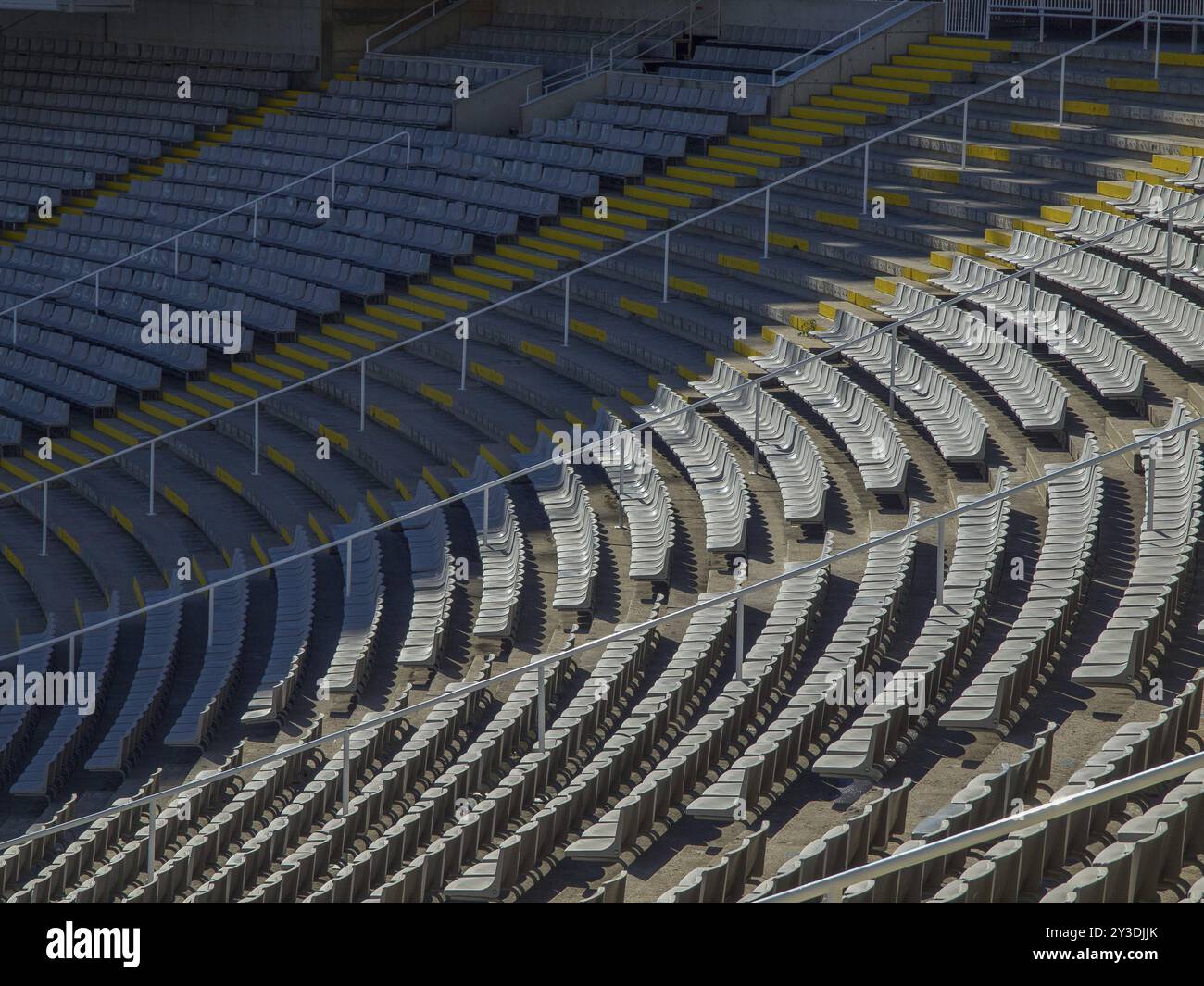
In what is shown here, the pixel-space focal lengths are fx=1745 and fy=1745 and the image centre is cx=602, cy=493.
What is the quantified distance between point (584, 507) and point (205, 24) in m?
12.9

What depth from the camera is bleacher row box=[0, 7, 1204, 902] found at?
6.67 metres

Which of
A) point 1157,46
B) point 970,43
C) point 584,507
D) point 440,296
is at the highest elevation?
point 970,43

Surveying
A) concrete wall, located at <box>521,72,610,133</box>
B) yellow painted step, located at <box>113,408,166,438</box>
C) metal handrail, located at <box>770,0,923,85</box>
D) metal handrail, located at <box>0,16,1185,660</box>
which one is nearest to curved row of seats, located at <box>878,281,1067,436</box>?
metal handrail, located at <box>0,16,1185,660</box>

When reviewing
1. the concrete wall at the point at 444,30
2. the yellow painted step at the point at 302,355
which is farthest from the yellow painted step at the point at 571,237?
the concrete wall at the point at 444,30

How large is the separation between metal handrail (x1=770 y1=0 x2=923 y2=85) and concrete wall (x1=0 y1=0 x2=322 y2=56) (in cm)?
620

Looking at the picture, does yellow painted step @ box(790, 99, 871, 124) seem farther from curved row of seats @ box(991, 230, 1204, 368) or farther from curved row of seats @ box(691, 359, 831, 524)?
curved row of seats @ box(691, 359, 831, 524)

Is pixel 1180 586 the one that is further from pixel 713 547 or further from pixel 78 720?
pixel 78 720

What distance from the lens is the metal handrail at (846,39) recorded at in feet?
52.5

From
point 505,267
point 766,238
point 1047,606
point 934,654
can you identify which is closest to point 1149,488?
point 1047,606

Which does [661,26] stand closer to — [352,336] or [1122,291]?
[352,336]

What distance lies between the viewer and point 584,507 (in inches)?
403

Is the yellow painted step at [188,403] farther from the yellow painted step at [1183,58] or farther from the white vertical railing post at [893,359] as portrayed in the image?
the yellow painted step at [1183,58]

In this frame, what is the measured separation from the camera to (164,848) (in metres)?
7.80

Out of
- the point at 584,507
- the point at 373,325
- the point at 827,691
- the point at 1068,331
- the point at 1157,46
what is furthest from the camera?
the point at 373,325
